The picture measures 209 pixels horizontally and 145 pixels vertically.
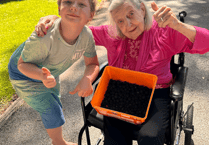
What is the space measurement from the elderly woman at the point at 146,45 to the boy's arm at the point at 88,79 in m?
0.20

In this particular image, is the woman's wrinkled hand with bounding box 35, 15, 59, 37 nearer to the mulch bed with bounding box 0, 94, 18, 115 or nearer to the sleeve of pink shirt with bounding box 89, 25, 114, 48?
the sleeve of pink shirt with bounding box 89, 25, 114, 48

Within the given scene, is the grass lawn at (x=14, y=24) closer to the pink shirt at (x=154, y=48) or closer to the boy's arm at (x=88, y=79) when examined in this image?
the boy's arm at (x=88, y=79)

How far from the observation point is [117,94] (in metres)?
1.42

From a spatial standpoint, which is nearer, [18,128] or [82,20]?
[82,20]

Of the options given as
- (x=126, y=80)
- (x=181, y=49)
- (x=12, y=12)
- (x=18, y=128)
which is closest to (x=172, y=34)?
(x=181, y=49)

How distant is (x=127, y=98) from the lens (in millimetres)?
1383

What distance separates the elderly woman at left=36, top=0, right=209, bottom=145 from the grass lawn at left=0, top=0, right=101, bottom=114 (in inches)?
62.1

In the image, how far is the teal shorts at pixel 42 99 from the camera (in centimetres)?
146

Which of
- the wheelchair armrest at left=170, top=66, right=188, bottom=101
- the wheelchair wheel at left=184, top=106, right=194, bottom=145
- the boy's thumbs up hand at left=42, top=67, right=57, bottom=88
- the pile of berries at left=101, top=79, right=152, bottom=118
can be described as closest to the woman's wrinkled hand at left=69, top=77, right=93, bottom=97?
the pile of berries at left=101, top=79, right=152, bottom=118

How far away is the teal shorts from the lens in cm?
146

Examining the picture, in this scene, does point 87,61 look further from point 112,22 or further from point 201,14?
point 201,14

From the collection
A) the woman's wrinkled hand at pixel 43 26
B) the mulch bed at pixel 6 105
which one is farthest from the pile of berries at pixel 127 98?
the mulch bed at pixel 6 105

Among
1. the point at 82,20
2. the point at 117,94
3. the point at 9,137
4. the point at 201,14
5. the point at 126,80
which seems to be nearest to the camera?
the point at 82,20

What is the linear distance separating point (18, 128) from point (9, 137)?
0.41 feet
